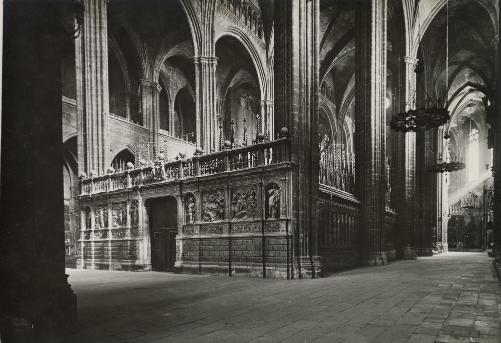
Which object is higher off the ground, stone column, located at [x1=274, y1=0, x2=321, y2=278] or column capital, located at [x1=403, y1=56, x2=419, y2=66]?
column capital, located at [x1=403, y1=56, x2=419, y2=66]

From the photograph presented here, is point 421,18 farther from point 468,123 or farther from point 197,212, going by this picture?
point 468,123

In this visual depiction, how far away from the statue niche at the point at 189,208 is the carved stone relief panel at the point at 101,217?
4.31 m

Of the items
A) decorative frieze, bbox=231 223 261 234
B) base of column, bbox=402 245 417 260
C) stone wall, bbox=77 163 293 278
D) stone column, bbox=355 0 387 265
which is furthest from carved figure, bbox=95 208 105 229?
base of column, bbox=402 245 417 260

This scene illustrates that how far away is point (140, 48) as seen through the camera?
25375mm

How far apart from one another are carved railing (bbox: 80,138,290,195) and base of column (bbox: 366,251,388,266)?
6.85 meters

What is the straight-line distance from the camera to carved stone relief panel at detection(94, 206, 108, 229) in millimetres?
15223

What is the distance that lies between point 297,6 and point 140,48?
16846 mm

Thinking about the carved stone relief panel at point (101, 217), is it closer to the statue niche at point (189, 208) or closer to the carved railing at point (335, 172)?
the statue niche at point (189, 208)

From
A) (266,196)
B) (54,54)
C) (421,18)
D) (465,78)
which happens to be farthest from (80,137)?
(465,78)

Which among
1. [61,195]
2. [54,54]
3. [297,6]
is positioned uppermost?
[297,6]

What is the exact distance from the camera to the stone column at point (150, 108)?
25672 millimetres

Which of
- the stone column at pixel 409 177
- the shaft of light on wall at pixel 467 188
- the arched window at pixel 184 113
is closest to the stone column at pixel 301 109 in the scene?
the stone column at pixel 409 177

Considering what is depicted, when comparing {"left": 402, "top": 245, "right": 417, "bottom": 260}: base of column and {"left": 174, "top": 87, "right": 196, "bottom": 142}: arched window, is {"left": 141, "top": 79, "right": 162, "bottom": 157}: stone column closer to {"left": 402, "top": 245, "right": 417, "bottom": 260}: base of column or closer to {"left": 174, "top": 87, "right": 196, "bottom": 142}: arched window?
{"left": 174, "top": 87, "right": 196, "bottom": 142}: arched window

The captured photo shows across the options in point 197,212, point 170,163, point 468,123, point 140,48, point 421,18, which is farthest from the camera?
point 468,123
